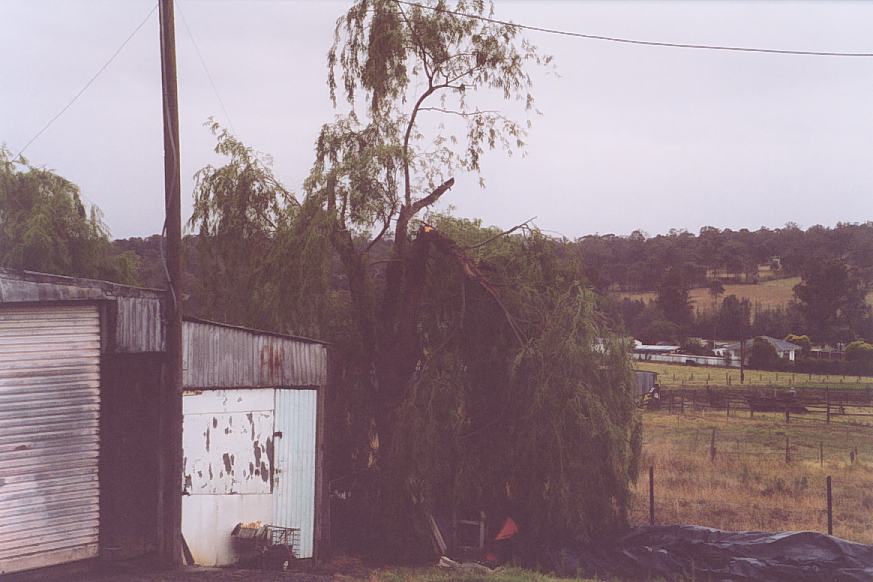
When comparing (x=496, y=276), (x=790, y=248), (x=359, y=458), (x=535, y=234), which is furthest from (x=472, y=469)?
(x=790, y=248)

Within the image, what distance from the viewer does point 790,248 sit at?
131625 mm

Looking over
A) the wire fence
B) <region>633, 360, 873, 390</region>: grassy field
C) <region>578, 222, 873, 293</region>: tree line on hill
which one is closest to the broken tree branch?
the wire fence

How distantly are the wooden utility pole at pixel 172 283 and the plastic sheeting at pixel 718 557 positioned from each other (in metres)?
5.72

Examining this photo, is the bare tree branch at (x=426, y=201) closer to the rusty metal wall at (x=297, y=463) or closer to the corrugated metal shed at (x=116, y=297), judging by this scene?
the rusty metal wall at (x=297, y=463)

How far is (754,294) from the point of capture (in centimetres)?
11725

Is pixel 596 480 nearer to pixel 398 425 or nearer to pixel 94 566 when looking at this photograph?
pixel 398 425

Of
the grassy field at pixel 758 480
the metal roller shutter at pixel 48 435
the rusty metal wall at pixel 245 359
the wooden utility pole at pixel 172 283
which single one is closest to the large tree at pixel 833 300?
A: the grassy field at pixel 758 480

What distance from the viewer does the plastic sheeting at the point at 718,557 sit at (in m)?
10.4

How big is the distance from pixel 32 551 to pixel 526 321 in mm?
8634

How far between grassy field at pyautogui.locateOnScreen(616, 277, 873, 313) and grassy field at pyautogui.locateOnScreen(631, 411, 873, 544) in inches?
3336

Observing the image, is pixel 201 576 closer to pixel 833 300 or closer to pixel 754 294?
pixel 833 300

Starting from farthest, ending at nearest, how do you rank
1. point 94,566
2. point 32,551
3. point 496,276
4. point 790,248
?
point 790,248 → point 496,276 → point 94,566 → point 32,551

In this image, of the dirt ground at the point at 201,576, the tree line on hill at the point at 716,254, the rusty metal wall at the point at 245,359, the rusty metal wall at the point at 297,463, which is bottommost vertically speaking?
the dirt ground at the point at 201,576

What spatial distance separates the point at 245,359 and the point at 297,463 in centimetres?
205
